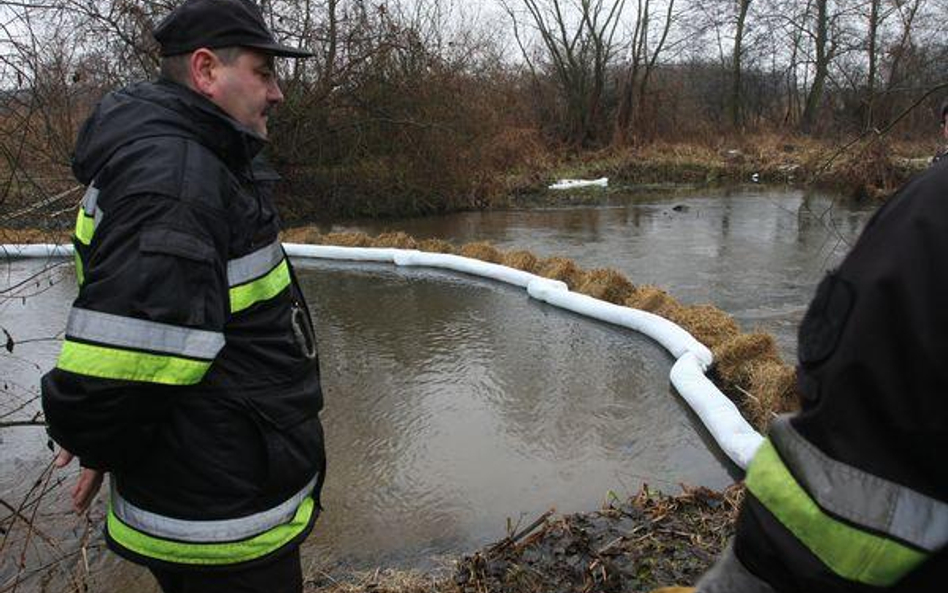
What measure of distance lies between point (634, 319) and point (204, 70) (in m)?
5.48

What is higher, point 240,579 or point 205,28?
point 205,28

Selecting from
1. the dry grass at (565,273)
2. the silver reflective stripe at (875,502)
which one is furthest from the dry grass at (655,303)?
the silver reflective stripe at (875,502)

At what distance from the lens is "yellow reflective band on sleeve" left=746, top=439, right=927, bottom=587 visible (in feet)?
2.52

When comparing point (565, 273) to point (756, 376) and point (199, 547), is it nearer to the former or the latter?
point (756, 376)

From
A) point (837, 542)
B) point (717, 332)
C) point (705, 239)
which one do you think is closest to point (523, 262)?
point (717, 332)

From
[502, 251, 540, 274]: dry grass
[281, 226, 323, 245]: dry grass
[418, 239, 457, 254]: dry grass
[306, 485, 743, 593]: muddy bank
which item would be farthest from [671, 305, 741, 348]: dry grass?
[281, 226, 323, 245]: dry grass

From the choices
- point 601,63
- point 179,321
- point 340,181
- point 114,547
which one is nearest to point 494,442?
point 114,547

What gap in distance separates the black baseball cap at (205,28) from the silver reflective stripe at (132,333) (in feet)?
2.01

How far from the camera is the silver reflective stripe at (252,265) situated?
150cm

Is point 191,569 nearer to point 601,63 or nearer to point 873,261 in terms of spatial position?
point 873,261

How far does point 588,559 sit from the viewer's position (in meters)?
2.90

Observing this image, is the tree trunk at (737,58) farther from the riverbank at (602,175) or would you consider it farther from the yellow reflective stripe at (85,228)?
the yellow reflective stripe at (85,228)

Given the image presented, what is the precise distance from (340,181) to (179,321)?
1411cm

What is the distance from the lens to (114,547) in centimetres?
164
